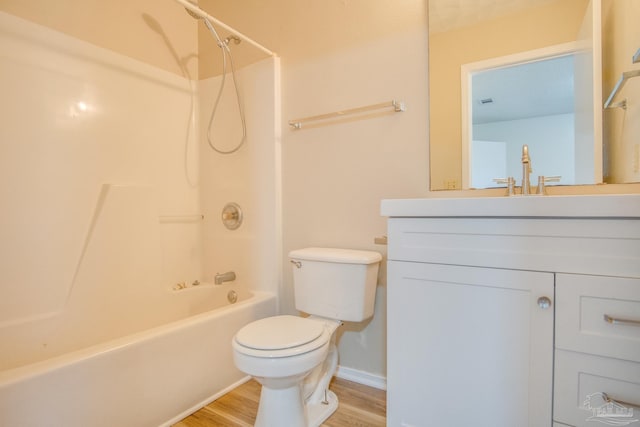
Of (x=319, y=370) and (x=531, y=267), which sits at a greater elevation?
(x=531, y=267)

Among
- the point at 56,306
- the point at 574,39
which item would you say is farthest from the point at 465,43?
the point at 56,306

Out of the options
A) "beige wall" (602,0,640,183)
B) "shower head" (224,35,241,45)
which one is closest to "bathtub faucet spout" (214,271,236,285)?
"shower head" (224,35,241,45)

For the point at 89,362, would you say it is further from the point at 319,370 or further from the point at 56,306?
the point at 319,370

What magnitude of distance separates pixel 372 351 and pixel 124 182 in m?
1.68

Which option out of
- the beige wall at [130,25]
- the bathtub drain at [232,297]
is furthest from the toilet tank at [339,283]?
the beige wall at [130,25]

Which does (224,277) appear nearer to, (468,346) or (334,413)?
(334,413)

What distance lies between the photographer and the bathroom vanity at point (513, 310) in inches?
32.9

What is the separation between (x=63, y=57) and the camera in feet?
5.42

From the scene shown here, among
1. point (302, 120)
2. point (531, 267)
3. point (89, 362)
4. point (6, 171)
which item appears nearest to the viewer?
point (531, 267)

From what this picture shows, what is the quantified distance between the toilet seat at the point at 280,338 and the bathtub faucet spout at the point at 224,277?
70 cm

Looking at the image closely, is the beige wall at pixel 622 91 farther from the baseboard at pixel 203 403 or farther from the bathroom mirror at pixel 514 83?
the baseboard at pixel 203 403

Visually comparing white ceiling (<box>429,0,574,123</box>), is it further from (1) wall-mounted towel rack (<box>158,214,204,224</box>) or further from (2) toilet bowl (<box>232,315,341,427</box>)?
(1) wall-mounted towel rack (<box>158,214,204,224</box>)

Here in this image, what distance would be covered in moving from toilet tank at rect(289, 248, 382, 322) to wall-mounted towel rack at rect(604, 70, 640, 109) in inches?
42.1

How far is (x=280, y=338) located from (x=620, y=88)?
1575 millimetres
